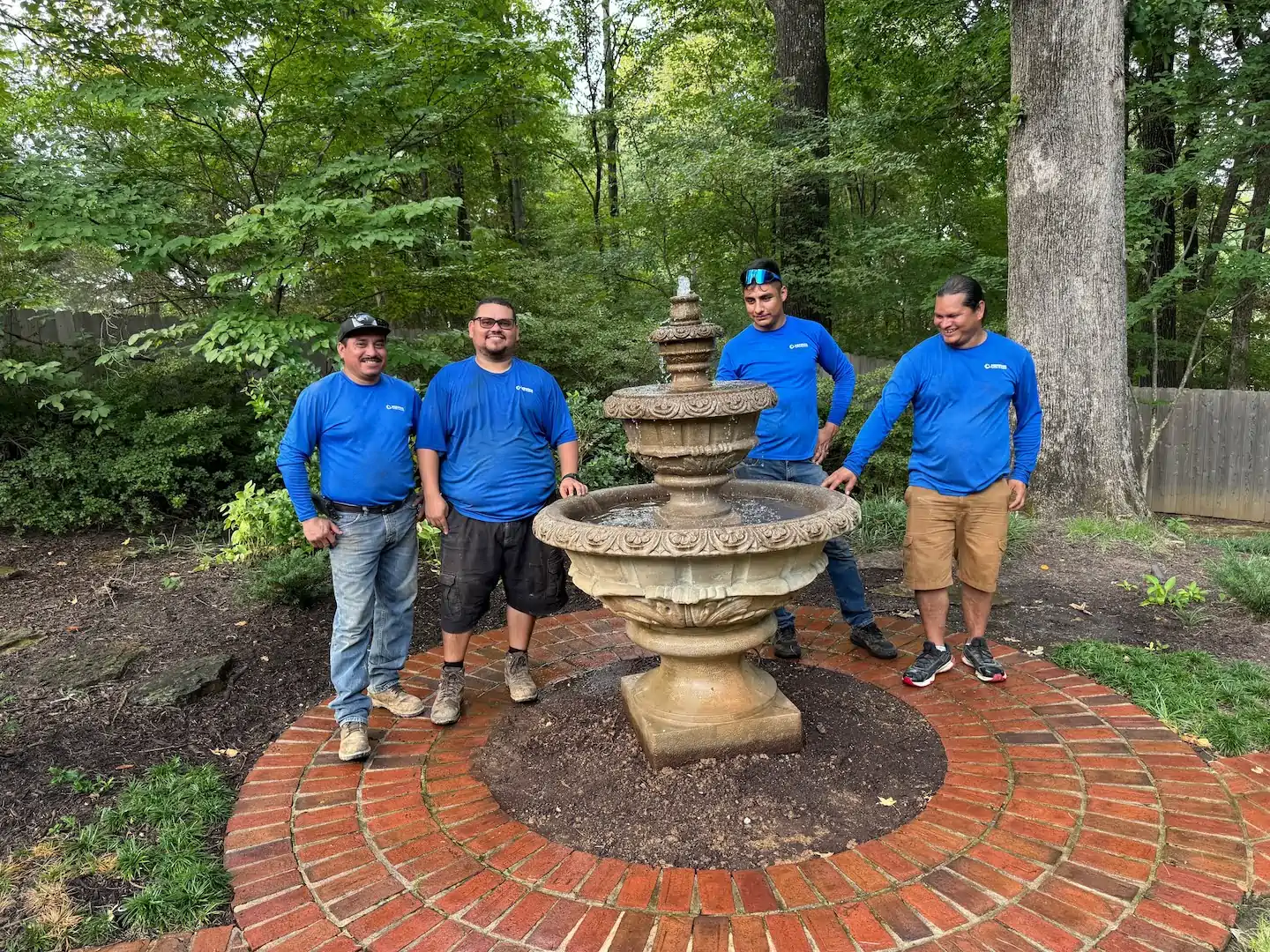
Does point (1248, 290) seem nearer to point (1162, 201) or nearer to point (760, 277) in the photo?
point (1162, 201)

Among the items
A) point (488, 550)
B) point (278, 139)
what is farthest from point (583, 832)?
point (278, 139)

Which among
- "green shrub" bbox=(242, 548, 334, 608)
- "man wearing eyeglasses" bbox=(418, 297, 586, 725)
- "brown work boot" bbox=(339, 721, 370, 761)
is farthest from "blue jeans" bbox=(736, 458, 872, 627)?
"green shrub" bbox=(242, 548, 334, 608)

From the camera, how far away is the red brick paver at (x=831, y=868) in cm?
209

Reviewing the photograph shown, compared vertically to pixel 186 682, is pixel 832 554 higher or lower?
higher

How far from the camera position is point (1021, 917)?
211 centimetres

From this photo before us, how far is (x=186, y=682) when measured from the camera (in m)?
3.83

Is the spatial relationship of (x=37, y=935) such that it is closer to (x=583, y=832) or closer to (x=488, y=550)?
(x=583, y=832)

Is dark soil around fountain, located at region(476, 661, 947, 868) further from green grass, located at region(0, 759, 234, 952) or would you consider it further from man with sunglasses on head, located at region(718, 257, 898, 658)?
green grass, located at region(0, 759, 234, 952)

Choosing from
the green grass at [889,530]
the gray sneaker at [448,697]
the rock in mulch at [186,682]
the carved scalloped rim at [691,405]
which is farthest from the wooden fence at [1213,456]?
the carved scalloped rim at [691,405]

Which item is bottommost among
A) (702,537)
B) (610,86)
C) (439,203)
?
(702,537)

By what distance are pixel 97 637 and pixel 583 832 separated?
356 cm

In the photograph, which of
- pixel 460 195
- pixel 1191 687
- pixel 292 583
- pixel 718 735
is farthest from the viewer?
pixel 460 195

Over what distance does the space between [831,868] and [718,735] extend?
0.71 m

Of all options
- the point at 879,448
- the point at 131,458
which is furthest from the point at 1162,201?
the point at 131,458
